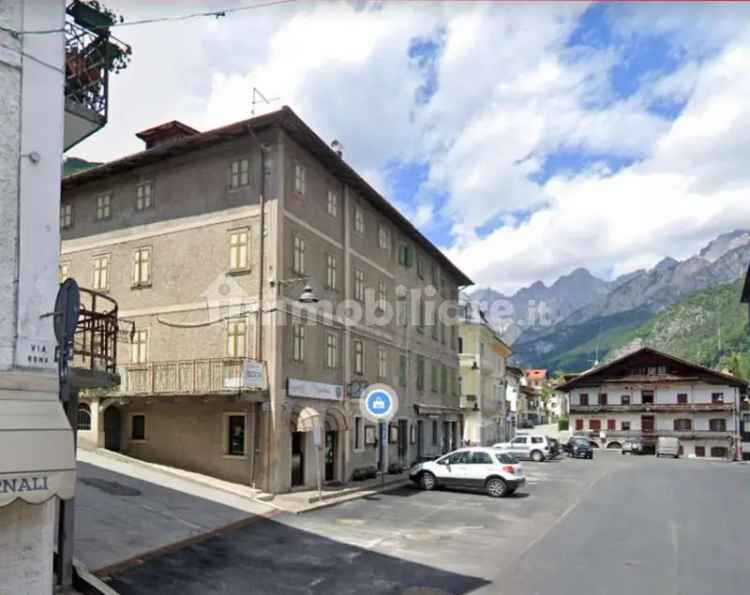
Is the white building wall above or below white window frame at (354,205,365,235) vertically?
below

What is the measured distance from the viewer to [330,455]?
26.3m

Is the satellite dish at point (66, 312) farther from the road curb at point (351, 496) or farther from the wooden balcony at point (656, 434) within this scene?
the wooden balcony at point (656, 434)

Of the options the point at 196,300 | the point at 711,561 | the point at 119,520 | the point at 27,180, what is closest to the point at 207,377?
the point at 196,300

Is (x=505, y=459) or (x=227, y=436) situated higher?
(x=227, y=436)

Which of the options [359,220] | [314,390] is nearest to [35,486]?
[314,390]

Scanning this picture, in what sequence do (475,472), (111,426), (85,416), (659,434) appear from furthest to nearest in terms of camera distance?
(659,434) → (85,416) → (111,426) → (475,472)

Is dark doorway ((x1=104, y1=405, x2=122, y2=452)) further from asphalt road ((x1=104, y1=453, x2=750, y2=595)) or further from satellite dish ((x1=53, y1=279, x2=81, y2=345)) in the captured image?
satellite dish ((x1=53, y1=279, x2=81, y2=345))

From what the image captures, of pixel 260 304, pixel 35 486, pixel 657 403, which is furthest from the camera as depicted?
pixel 657 403

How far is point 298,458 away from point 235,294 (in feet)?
19.3

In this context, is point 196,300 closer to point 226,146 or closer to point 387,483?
point 226,146

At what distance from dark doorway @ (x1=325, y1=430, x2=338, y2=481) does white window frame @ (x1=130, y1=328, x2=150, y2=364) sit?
7161mm

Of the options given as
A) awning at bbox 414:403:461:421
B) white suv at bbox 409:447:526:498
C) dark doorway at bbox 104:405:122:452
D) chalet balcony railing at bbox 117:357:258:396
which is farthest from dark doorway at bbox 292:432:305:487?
awning at bbox 414:403:461:421

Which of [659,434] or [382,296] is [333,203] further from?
[659,434]

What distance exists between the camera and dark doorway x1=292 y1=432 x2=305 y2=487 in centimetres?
2361
